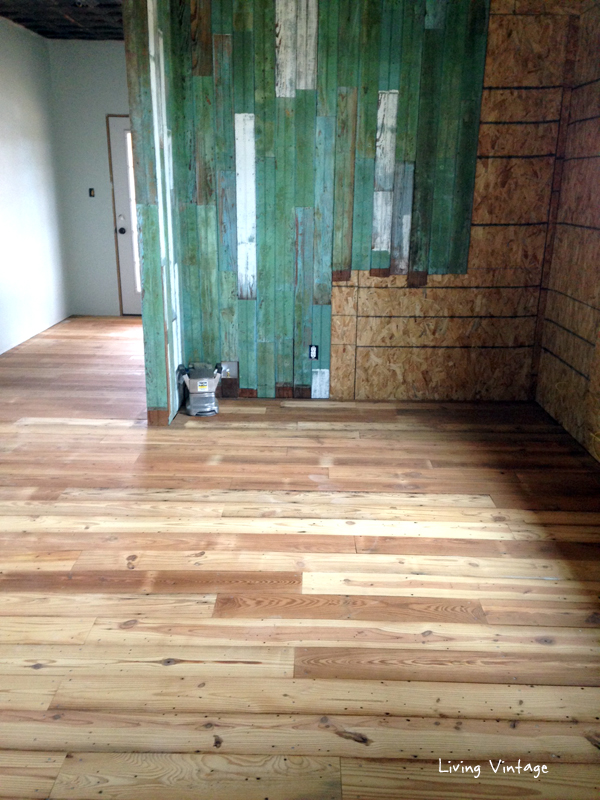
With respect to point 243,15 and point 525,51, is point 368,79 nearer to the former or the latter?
point 243,15

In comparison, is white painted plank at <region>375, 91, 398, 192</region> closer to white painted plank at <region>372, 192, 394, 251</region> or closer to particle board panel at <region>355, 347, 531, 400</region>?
white painted plank at <region>372, 192, 394, 251</region>

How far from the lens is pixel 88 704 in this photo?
1989mm

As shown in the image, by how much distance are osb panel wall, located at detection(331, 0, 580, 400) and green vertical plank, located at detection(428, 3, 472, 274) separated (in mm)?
164

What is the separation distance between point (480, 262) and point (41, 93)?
511 centimetres

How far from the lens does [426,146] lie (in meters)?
4.42

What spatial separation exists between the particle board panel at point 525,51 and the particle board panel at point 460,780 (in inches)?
156

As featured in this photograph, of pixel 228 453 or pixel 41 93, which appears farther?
pixel 41 93

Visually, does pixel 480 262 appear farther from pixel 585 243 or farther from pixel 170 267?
pixel 170 267

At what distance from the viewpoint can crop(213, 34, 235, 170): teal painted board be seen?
4305 mm

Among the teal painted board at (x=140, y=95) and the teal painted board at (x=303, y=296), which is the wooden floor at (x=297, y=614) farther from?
the teal painted board at (x=140, y=95)

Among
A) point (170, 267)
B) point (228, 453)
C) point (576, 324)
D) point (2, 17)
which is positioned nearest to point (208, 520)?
point (228, 453)

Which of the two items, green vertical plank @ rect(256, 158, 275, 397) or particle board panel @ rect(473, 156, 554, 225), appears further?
green vertical plank @ rect(256, 158, 275, 397)

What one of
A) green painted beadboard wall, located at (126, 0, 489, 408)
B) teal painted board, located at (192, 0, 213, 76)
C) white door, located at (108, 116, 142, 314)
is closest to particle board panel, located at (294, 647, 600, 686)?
green painted beadboard wall, located at (126, 0, 489, 408)
